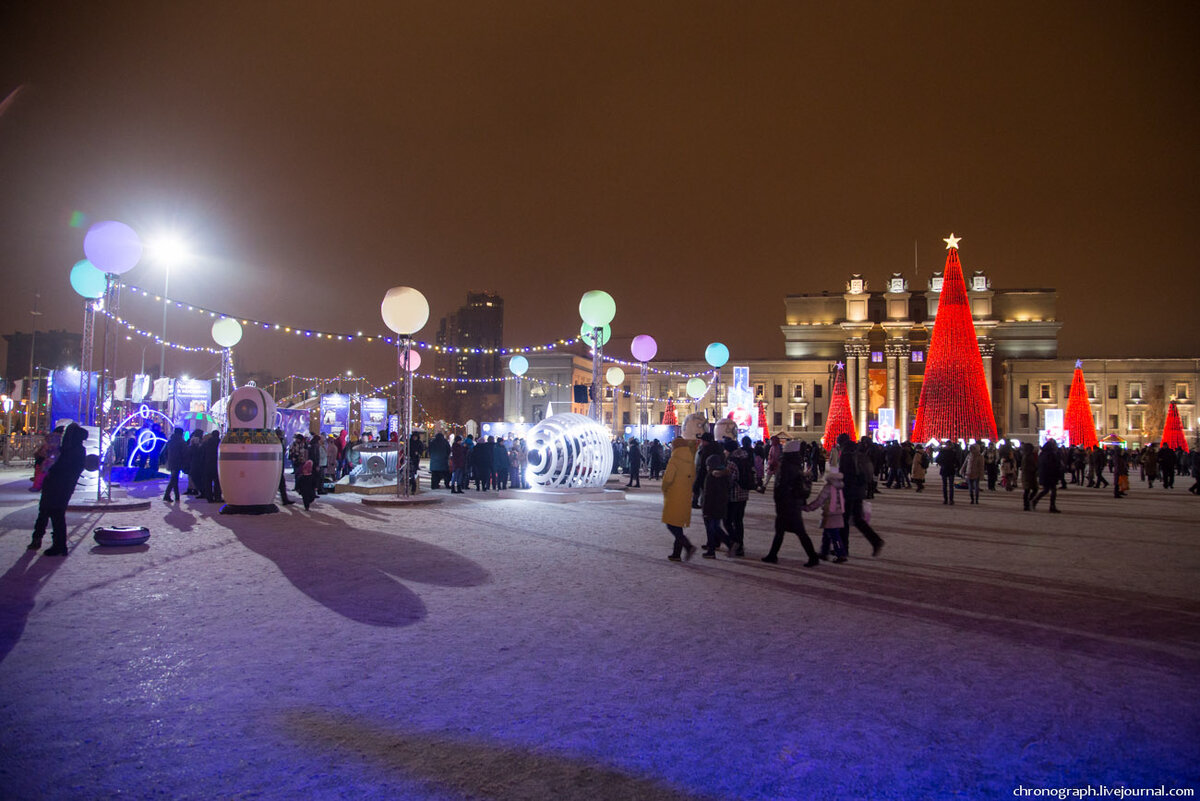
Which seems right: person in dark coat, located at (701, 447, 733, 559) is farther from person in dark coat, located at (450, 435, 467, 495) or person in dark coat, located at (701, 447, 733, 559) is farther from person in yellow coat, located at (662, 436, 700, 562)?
person in dark coat, located at (450, 435, 467, 495)

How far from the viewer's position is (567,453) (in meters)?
18.3

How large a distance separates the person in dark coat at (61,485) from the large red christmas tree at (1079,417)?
43.1 metres

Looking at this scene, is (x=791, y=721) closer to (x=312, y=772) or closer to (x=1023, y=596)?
(x=312, y=772)

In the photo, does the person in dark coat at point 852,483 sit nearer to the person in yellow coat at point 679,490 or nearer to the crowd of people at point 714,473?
the crowd of people at point 714,473

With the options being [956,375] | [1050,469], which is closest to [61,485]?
[1050,469]

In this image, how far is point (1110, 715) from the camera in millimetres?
4105

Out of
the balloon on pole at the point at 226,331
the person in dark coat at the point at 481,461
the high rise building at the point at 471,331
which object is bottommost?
the person in dark coat at the point at 481,461

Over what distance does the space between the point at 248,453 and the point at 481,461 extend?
7710 millimetres

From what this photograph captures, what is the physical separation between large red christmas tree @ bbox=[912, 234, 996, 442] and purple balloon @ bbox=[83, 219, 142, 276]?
2831cm

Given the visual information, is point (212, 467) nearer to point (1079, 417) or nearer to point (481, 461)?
point (481, 461)

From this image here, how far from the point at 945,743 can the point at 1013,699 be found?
0.94 m

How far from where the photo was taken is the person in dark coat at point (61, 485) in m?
8.80

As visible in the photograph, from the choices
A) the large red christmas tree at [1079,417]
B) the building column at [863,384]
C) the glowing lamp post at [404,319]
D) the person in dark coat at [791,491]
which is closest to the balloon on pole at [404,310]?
the glowing lamp post at [404,319]

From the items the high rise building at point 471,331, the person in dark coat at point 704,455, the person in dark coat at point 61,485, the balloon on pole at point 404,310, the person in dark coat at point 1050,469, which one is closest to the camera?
the person in dark coat at point 61,485
